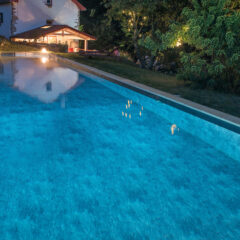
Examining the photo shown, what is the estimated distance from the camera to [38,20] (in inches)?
1706

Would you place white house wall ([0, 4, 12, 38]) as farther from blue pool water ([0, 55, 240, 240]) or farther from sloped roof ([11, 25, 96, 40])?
blue pool water ([0, 55, 240, 240])

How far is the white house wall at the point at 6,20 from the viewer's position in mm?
41500

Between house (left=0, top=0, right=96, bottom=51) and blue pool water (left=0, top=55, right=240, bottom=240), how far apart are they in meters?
33.5

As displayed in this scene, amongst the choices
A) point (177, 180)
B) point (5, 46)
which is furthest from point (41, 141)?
point (5, 46)

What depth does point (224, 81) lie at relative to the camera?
12.0 metres

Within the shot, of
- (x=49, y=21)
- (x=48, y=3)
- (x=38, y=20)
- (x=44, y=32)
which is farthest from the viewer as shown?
(x=49, y=21)

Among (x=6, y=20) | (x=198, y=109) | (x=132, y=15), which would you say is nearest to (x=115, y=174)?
(x=198, y=109)

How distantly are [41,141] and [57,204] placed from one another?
246 centimetres

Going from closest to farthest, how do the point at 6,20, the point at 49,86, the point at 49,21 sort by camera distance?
the point at 49,86
the point at 6,20
the point at 49,21

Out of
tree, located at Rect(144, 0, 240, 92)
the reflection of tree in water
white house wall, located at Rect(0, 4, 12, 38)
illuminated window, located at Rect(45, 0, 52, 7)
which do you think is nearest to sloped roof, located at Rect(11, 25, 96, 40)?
white house wall, located at Rect(0, 4, 12, 38)

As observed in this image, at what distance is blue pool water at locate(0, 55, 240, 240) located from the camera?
10.7 feet

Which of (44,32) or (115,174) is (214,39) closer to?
(115,174)

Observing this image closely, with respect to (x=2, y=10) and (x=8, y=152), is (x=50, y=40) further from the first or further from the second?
(x=8, y=152)

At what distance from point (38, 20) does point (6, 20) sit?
14.5 ft
